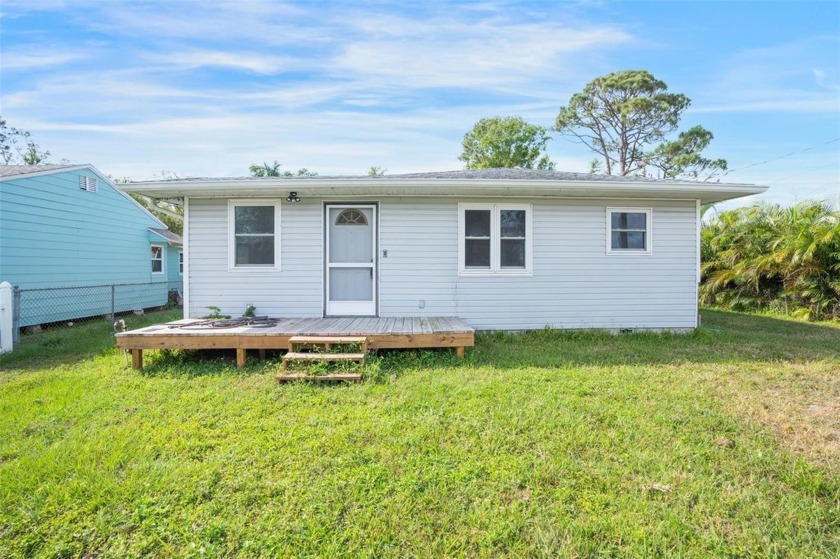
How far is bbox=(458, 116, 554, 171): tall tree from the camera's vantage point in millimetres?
26516

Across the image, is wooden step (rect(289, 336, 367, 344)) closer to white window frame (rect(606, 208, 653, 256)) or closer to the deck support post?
the deck support post

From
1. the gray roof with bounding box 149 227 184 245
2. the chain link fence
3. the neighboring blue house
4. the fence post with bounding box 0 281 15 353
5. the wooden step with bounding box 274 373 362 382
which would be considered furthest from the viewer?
the gray roof with bounding box 149 227 184 245

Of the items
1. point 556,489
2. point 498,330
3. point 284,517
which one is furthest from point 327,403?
point 498,330

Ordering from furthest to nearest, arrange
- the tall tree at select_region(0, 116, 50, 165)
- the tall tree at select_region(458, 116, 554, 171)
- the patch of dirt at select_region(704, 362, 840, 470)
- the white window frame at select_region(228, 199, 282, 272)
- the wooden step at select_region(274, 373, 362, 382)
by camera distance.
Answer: the tall tree at select_region(458, 116, 554, 171)
the tall tree at select_region(0, 116, 50, 165)
the white window frame at select_region(228, 199, 282, 272)
the wooden step at select_region(274, 373, 362, 382)
the patch of dirt at select_region(704, 362, 840, 470)

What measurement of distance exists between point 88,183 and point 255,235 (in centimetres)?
742

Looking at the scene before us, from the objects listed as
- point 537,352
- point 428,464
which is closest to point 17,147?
point 537,352

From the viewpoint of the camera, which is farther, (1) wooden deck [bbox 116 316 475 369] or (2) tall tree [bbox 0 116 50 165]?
(2) tall tree [bbox 0 116 50 165]

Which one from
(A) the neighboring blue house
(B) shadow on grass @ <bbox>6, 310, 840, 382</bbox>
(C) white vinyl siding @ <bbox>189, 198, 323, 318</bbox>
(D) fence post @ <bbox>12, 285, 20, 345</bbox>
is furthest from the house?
(A) the neighboring blue house

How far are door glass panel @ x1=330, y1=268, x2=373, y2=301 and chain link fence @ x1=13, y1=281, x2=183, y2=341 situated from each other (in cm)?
570

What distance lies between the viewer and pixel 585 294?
23.0 feet

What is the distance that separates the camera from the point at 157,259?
14.1 metres

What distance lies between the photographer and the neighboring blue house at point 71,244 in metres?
8.59

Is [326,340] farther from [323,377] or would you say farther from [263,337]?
[263,337]

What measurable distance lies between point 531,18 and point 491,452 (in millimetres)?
8203
